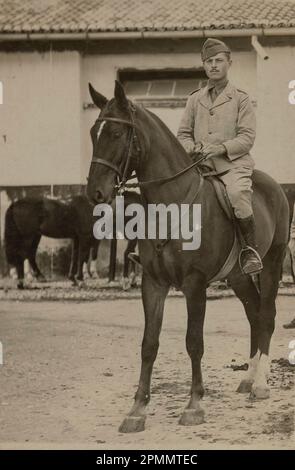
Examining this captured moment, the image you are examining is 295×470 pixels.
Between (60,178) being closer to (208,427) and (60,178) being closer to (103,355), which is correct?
(103,355)

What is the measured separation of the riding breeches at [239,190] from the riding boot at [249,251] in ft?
0.23

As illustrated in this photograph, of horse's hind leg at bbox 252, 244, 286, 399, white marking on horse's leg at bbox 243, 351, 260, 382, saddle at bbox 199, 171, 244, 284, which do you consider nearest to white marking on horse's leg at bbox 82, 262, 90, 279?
horse's hind leg at bbox 252, 244, 286, 399

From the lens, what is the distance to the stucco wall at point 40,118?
1195 cm

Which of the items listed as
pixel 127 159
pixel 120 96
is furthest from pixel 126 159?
pixel 120 96

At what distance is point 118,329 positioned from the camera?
832 cm

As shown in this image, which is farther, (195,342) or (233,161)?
(233,161)

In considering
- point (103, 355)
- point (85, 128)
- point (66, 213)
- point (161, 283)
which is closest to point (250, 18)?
point (85, 128)

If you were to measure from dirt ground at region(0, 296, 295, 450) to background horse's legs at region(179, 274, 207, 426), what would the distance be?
0.44ft

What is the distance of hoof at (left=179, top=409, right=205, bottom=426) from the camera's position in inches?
195

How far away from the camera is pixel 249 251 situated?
5492 millimetres

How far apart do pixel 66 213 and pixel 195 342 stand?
292 inches

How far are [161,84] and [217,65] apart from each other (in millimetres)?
7389

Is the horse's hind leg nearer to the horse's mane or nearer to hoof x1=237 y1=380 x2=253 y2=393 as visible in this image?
hoof x1=237 y1=380 x2=253 y2=393
